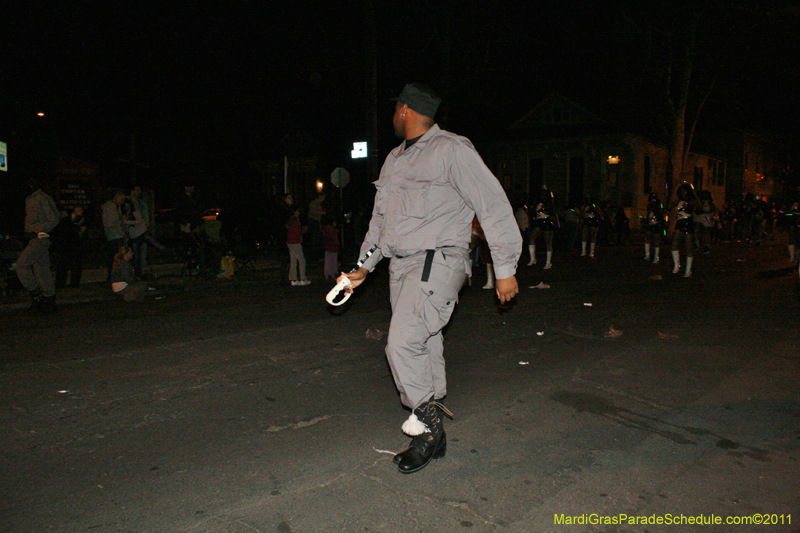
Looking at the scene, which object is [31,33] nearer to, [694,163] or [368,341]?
[368,341]

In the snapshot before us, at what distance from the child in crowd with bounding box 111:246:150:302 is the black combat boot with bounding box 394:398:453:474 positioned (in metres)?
8.02

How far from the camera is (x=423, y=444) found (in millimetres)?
3568

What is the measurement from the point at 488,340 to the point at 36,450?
179 inches

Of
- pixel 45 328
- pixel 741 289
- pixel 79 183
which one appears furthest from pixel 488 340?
pixel 79 183

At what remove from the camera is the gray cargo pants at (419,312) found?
3.41 metres

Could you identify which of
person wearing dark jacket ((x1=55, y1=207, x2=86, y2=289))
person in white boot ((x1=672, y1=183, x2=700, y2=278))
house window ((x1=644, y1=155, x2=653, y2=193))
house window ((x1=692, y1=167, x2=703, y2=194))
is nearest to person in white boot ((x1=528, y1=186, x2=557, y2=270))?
person in white boot ((x1=672, y1=183, x2=700, y2=278))

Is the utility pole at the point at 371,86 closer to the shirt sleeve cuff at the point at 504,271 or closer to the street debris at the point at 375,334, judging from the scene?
the street debris at the point at 375,334

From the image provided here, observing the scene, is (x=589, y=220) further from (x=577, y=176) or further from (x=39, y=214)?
(x=577, y=176)

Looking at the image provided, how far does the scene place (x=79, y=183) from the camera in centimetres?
2492

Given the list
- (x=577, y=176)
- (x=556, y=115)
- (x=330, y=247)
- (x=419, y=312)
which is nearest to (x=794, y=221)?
(x=330, y=247)

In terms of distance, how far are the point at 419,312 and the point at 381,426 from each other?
49.2 inches

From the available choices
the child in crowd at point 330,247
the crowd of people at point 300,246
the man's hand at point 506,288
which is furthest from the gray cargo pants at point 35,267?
the man's hand at point 506,288

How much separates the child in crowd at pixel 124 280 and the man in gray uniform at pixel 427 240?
26.1 feet

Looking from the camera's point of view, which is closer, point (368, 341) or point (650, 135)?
point (368, 341)
